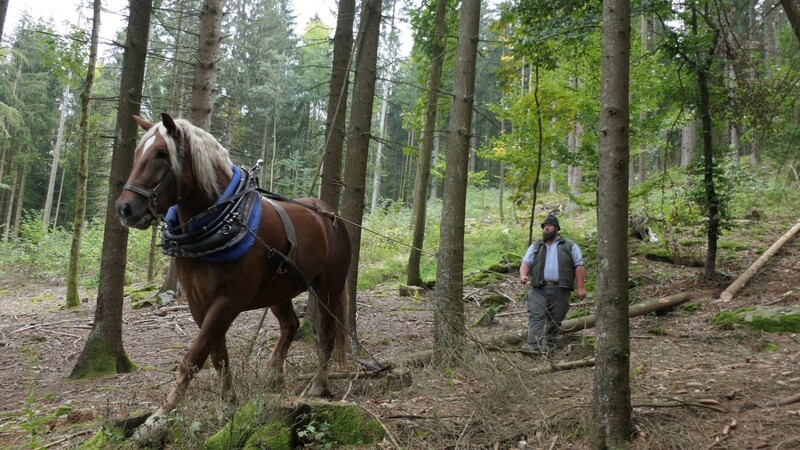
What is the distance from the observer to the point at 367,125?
22.8 feet

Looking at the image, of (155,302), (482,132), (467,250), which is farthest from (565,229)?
(482,132)

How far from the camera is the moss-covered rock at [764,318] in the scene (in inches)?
238

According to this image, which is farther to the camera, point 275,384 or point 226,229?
point 275,384

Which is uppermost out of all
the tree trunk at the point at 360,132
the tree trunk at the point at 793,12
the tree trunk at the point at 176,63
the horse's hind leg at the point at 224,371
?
the tree trunk at the point at 176,63

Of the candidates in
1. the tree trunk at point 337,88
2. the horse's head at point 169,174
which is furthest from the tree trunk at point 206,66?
the horse's head at point 169,174

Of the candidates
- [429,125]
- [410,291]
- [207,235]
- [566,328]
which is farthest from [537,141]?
[207,235]

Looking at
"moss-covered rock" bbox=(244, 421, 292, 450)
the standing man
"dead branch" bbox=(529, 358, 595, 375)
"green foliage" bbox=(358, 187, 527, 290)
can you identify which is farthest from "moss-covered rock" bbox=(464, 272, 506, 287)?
"moss-covered rock" bbox=(244, 421, 292, 450)

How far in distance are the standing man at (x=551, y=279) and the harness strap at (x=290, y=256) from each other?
11.4 ft

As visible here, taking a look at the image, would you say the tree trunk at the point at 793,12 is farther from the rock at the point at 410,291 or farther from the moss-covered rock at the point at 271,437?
the rock at the point at 410,291

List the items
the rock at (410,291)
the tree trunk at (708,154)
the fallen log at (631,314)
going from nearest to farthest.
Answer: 1. the fallen log at (631,314)
2. the tree trunk at (708,154)
3. the rock at (410,291)

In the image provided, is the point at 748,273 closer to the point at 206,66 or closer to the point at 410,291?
the point at 410,291

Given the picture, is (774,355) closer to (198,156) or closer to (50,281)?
(198,156)

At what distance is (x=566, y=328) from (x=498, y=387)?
3.39 m

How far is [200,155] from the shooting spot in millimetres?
3742
